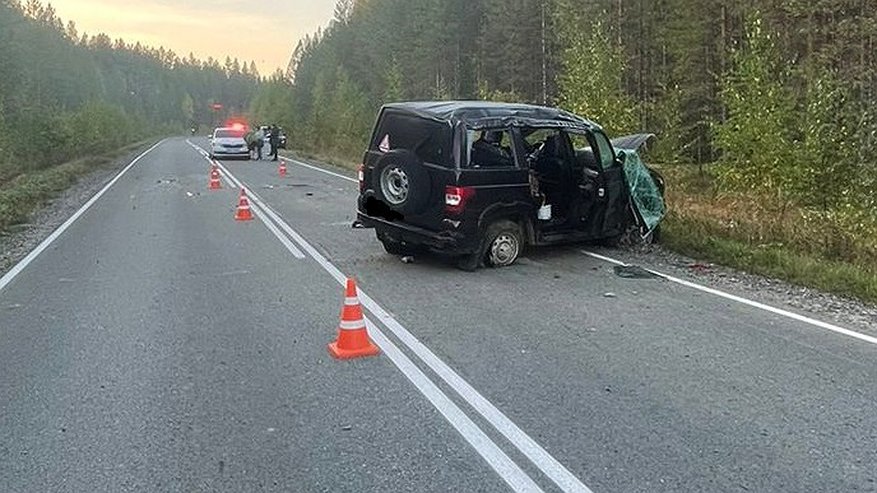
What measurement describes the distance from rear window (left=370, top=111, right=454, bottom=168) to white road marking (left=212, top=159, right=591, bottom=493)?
6.39ft

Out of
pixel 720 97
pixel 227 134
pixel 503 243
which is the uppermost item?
pixel 720 97

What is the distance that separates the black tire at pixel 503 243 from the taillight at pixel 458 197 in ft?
1.69

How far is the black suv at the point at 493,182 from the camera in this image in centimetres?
884

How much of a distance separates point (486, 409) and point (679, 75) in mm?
30279

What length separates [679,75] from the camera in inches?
1264

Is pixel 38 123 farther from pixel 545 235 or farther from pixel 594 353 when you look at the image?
pixel 594 353

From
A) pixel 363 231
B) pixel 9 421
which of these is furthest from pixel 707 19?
pixel 9 421

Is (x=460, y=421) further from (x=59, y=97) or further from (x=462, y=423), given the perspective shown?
(x=59, y=97)

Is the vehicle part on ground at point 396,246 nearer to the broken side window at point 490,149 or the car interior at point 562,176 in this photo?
the broken side window at point 490,149

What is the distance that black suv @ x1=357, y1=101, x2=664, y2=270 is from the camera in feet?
29.0

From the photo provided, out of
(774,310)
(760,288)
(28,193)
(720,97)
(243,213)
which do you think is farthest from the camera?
(720,97)

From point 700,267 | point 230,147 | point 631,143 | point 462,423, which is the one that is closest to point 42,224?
point 631,143

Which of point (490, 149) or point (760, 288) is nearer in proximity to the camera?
point (760, 288)

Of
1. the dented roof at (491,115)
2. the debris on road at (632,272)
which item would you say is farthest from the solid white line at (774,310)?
the dented roof at (491,115)
